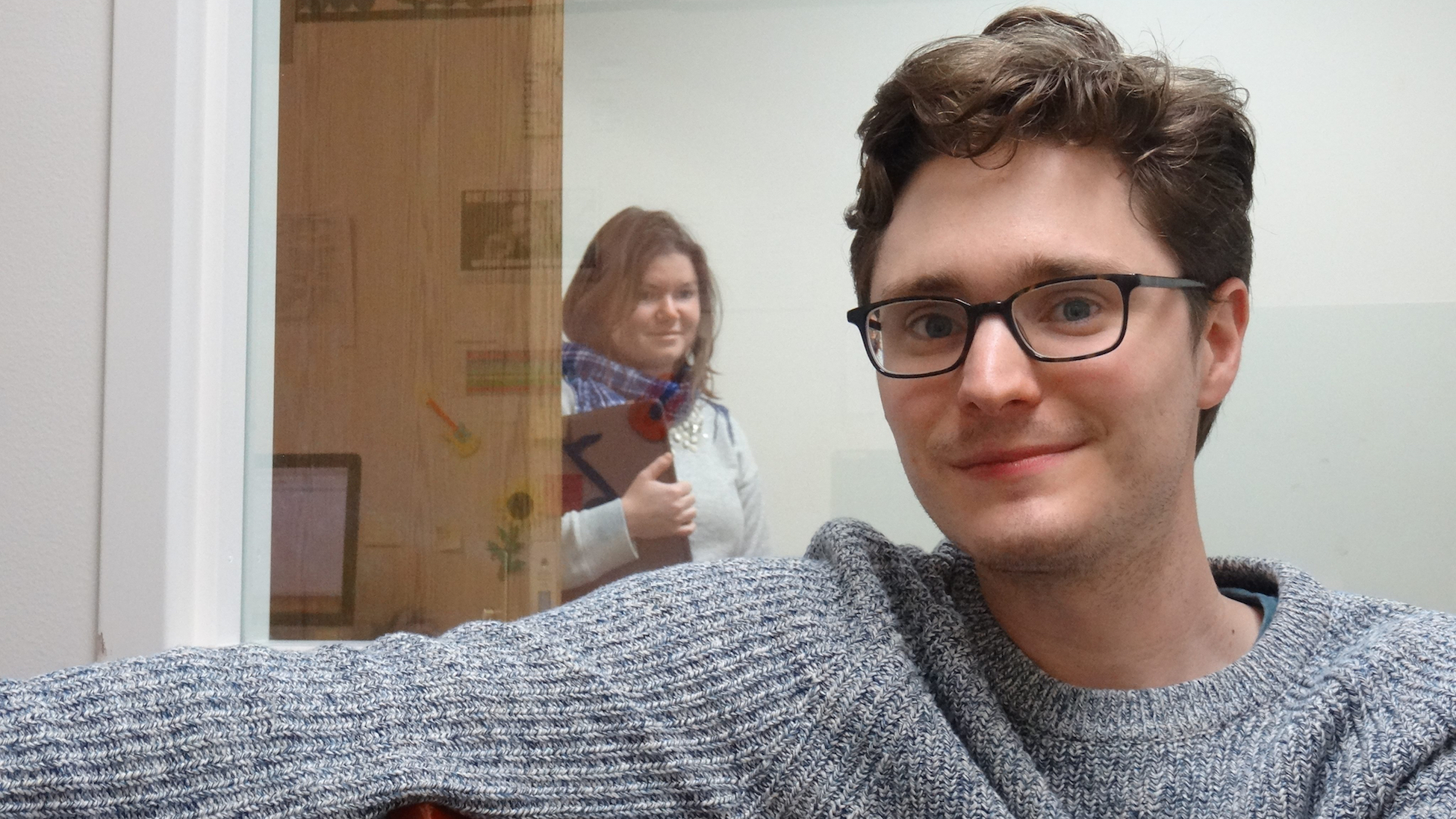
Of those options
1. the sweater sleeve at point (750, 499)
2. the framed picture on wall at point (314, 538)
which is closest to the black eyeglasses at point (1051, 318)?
the sweater sleeve at point (750, 499)

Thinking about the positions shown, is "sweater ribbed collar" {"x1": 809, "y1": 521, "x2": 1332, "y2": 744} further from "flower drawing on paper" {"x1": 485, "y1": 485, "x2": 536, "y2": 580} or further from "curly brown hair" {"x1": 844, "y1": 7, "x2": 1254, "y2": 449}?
"flower drawing on paper" {"x1": 485, "y1": 485, "x2": 536, "y2": 580}

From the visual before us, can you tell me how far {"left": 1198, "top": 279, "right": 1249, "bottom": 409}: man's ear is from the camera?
100 centimetres

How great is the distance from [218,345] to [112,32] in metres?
0.45

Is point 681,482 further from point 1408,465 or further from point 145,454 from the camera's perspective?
→ point 1408,465

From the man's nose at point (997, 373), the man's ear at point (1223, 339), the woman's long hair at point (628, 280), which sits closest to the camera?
the man's nose at point (997, 373)

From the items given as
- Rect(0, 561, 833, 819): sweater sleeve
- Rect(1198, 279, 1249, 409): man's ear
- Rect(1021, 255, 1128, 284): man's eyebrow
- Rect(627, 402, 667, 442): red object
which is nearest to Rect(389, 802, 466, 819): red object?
Rect(0, 561, 833, 819): sweater sleeve

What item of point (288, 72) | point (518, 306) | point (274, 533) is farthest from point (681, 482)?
point (288, 72)

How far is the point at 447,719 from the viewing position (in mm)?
779

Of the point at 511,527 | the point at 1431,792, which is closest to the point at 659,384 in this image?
the point at 511,527

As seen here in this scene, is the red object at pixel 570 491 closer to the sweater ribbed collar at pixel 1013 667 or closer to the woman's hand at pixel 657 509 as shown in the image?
the woman's hand at pixel 657 509

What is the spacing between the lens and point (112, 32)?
151cm

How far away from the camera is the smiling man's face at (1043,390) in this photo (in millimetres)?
885

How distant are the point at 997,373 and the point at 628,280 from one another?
78cm

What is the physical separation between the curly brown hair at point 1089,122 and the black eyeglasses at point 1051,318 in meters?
0.07
